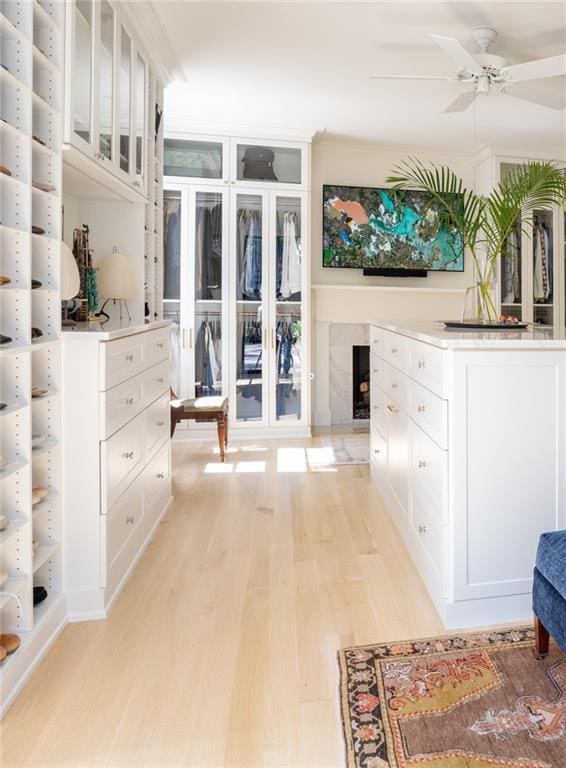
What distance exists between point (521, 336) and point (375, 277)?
3.31 meters

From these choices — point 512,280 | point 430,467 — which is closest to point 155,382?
point 430,467

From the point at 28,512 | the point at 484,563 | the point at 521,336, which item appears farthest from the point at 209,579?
the point at 521,336

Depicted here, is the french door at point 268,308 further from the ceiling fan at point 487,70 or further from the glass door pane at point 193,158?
the ceiling fan at point 487,70

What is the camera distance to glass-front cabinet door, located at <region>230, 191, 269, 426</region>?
4387mm

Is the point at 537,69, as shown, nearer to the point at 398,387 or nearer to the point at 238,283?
the point at 398,387

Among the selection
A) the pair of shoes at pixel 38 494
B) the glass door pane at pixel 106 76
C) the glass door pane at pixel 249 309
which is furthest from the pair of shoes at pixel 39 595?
the glass door pane at pixel 249 309

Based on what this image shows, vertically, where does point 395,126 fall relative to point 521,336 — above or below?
above

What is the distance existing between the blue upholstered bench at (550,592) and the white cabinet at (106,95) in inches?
81.2

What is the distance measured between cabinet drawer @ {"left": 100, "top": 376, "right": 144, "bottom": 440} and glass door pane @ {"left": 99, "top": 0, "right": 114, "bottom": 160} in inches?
40.5

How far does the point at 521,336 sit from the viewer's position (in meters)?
1.82

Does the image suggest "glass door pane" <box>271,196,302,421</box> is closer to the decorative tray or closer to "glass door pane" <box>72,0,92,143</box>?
the decorative tray

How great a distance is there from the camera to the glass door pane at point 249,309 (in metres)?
4.40

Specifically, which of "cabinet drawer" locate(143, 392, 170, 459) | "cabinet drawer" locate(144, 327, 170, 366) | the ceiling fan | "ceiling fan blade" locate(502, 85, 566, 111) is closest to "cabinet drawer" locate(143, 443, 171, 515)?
"cabinet drawer" locate(143, 392, 170, 459)

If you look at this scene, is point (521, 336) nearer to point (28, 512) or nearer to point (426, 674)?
point (426, 674)
